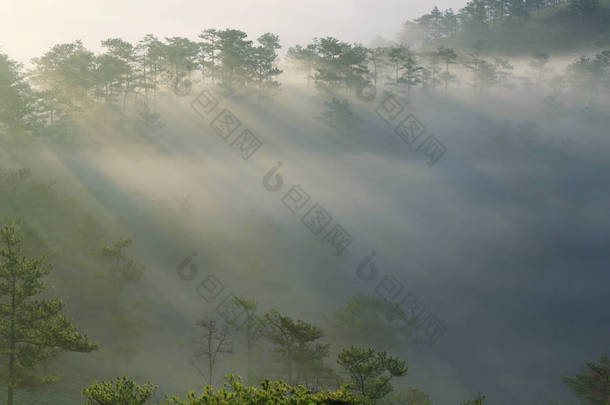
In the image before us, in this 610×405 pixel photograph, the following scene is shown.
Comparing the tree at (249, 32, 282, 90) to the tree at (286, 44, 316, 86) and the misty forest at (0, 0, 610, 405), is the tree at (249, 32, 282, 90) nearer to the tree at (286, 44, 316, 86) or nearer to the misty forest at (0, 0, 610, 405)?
the misty forest at (0, 0, 610, 405)

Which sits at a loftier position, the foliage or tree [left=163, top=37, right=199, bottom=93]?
tree [left=163, top=37, right=199, bottom=93]

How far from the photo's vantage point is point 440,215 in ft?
244

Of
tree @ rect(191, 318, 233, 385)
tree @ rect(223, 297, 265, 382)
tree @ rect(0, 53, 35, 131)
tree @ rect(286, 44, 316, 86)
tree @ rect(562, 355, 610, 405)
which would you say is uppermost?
tree @ rect(286, 44, 316, 86)

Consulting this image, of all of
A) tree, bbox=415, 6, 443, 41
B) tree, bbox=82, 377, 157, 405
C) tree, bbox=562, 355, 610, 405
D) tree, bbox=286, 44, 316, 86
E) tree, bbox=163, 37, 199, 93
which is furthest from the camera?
tree, bbox=415, 6, 443, 41

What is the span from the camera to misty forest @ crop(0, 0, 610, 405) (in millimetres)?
28625

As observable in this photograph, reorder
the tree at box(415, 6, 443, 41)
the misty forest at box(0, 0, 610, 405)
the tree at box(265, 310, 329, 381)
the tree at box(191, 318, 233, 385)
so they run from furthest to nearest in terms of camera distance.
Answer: the tree at box(415, 6, 443, 41) < the tree at box(191, 318, 233, 385) < the misty forest at box(0, 0, 610, 405) < the tree at box(265, 310, 329, 381)

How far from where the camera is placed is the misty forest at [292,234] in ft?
93.9

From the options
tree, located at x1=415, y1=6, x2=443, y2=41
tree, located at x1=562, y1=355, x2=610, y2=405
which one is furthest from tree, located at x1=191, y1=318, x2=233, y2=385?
tree, located at x1=415, y1=6, x2=443, y2=41

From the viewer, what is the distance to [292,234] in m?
61.0

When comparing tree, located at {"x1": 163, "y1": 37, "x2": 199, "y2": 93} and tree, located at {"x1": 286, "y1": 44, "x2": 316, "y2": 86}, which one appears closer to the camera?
tree, located at {"x1": 163, "y1": 37, "x2": 199, "y2": 93}

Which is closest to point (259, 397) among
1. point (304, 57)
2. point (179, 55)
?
point (179, 55)

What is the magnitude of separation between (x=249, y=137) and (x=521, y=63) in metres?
111

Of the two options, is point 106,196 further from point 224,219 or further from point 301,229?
point 301,229

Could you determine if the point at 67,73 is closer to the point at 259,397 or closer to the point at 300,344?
the point at 300,344
